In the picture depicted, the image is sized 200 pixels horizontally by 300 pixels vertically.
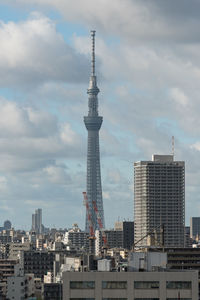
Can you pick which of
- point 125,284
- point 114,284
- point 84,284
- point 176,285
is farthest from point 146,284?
point 84,284

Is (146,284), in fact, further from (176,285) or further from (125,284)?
(176,285)

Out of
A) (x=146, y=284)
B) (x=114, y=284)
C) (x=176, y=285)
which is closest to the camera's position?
(x=114, y=284)

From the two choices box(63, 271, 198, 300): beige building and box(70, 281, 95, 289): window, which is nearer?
box(63, 271, 198, 300): beige building

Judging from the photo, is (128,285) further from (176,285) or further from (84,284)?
(176,285)

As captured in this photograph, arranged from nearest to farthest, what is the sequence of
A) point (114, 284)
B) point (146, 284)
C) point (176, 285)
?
1. point (114, 284)
2. point (146, 284)
3. point (176, 285)

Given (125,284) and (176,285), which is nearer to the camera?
(125,284)

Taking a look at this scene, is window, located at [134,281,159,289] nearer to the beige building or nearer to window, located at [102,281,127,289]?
the beige building

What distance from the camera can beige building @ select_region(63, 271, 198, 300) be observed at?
9144cm

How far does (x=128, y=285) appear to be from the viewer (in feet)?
300

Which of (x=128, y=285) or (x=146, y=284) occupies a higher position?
(x=146, y=284)

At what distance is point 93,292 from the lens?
91750 millimetres

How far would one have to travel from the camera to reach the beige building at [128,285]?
91.4m

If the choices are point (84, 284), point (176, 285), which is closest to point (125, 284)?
point (84, 284)

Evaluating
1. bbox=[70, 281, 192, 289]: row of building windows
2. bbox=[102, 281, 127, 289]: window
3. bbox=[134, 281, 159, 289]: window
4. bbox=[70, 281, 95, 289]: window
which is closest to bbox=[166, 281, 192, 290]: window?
bbox=[70, 281, 192, 289]: row of building windows
